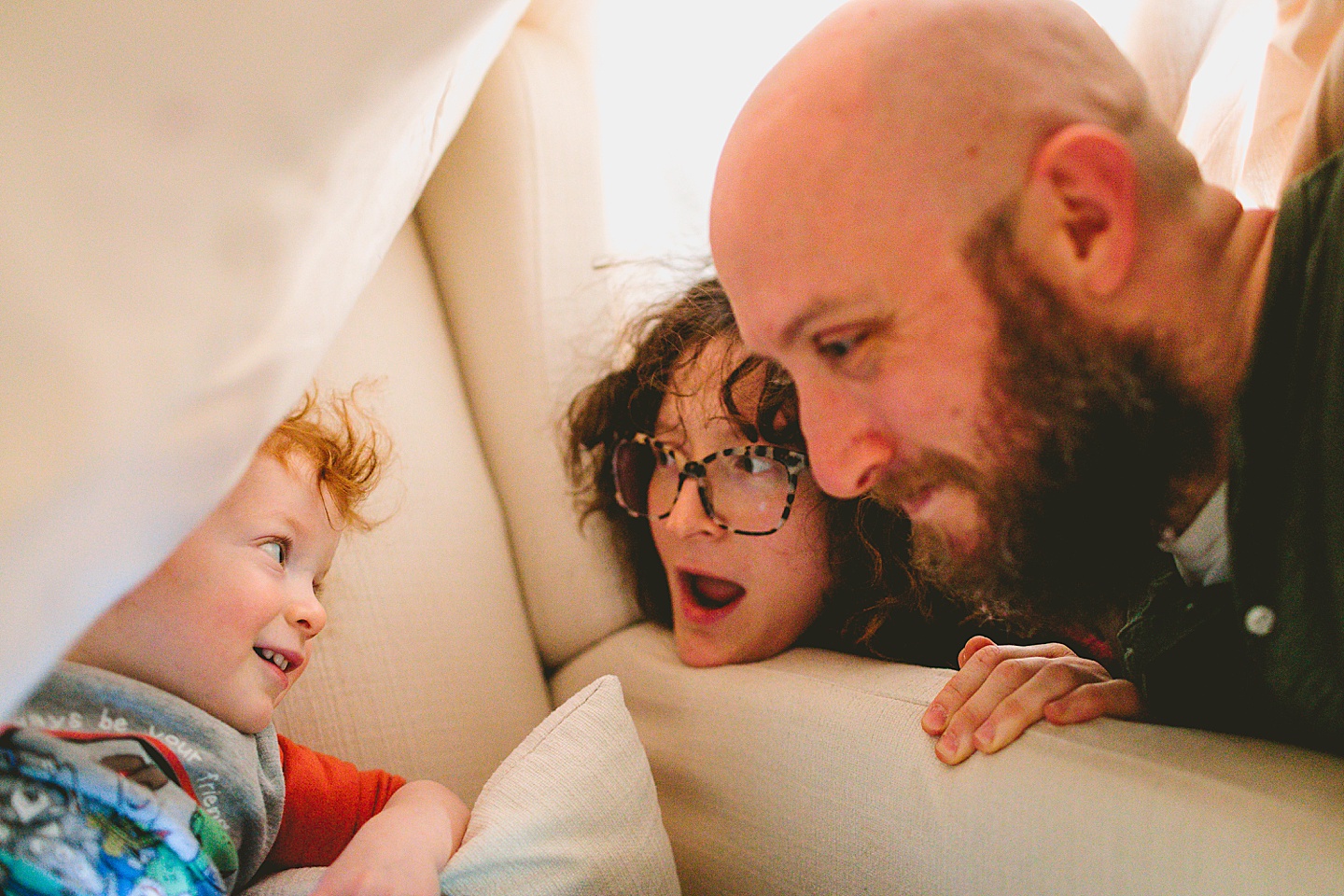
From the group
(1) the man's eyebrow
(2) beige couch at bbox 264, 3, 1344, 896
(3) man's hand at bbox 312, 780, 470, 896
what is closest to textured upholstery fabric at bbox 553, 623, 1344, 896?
(2) beige couch at bbox 264, 3, 1344, 896

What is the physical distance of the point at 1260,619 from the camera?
0.67 meters

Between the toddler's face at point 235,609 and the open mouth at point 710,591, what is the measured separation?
17.7 inches

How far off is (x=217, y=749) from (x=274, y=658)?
87 mm

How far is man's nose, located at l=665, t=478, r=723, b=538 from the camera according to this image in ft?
3.61

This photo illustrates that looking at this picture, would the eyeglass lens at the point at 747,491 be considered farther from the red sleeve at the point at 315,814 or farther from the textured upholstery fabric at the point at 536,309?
the red sleeve at the point at 315,814

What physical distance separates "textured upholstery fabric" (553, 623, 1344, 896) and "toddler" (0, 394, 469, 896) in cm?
26

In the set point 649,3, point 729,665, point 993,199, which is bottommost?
point 729,665

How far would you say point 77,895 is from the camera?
2.03 feet

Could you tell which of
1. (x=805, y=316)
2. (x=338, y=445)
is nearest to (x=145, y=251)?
(x=805, y=316)

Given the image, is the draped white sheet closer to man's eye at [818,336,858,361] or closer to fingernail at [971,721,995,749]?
man's eye at [818,336,858,361]

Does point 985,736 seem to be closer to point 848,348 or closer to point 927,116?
point 848,348

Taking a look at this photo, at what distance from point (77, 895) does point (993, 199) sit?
2.31 feet

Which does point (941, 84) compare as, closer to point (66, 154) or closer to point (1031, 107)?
point (1031, 107)

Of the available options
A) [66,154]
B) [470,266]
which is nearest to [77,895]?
[66,154]
